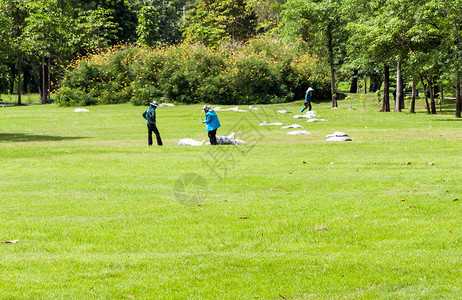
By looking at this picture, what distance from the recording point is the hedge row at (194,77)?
153 feet

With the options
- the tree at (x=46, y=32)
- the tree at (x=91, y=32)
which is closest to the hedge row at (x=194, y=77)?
the tree at (x=46, y=32)

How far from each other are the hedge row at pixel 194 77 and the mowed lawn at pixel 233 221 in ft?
86.2

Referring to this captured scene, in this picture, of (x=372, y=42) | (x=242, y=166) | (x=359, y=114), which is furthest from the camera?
(x=359, y=114)

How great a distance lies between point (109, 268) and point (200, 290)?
1.45 metres

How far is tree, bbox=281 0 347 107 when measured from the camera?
133ft

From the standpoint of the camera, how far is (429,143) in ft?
68.1

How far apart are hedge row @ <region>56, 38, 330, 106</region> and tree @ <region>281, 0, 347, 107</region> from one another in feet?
9.14

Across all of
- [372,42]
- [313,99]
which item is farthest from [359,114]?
[313,99]

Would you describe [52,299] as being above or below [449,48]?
below

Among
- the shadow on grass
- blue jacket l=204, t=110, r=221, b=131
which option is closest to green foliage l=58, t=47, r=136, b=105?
the shadow on grass

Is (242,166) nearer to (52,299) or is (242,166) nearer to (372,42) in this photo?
(52,299)

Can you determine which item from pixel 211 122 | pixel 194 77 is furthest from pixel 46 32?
pixel 211 122

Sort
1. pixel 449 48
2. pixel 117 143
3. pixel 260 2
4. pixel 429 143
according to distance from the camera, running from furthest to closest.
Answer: pixel 260 2 → pixel 449 48 → pixel 117 143 → pixel 429 143

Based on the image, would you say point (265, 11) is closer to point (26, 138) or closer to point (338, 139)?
point (26, 138)
